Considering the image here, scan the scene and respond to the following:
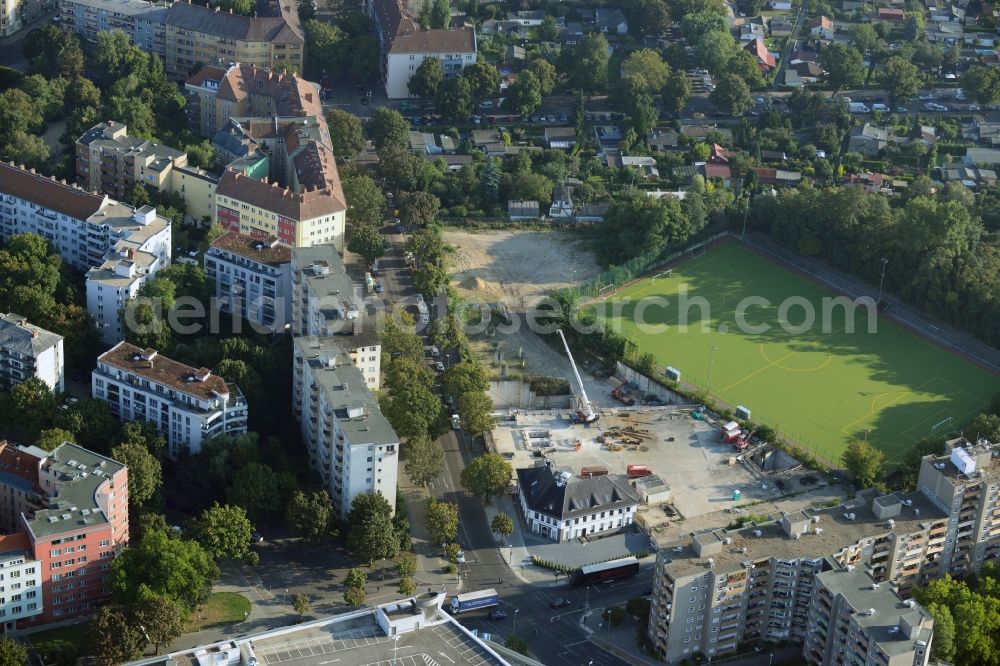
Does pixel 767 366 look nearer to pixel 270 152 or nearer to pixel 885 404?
pixel 885 404

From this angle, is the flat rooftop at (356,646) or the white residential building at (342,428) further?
the white residential building at (342,428)

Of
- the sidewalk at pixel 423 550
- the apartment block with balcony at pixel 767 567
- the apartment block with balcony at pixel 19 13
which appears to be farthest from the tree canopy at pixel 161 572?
the apartment block with balcony at pixel 19 13

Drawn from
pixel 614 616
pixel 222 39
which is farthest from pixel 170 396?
pixel 222 39

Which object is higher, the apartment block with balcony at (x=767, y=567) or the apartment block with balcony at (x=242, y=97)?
the apartment block with balcony at (x=242, y=97)

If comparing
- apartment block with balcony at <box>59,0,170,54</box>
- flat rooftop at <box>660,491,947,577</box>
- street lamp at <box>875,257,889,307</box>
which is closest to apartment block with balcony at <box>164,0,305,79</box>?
apartment block with balcony at <box>59,0,170,54</box>

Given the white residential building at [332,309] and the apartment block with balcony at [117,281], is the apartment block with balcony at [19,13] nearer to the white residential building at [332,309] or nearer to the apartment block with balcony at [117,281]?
the apartment block with balcony at [117,281]

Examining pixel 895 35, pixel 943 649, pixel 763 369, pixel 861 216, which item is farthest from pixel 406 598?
pixel 895 35

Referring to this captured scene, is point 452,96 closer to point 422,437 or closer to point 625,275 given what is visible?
point 625,275
